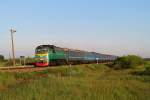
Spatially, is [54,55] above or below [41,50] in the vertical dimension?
below

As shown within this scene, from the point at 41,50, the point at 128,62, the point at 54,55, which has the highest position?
the point at 41,50

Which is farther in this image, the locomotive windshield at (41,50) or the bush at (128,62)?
the bush at (128,62)

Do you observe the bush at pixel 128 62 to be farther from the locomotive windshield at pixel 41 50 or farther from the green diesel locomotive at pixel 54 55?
the locomotive windshield at pixel 41 50

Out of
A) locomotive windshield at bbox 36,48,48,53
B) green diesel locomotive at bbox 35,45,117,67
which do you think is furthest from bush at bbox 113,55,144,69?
locomotive windshield at bbox 36,48,48,53

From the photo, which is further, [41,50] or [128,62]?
[128,62]

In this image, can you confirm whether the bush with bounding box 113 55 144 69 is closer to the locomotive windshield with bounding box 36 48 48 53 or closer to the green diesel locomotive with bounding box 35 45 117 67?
the green diesel locomotive with bounding box 35 45 117 67

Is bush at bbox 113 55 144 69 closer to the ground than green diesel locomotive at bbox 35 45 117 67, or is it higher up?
closer to the ground

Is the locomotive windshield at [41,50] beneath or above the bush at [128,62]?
above

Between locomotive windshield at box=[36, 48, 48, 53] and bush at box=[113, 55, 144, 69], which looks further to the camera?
Answer: bush at box=[113, 55, 144, 69]

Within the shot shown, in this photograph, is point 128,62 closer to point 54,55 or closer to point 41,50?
point 54,55

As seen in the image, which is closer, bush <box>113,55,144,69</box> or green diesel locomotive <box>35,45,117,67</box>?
green diesel locomotive <box>35,45,117,67</box>

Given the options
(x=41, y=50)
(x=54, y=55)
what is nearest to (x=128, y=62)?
(x=54, y=55)

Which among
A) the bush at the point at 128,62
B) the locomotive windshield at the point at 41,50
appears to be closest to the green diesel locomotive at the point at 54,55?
the locomotive windshield at the point at 41,50

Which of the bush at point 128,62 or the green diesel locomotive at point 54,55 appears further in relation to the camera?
the bush at point 128,62
